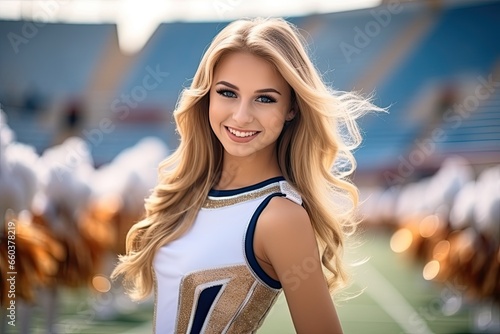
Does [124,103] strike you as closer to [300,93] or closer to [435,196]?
[435,196]

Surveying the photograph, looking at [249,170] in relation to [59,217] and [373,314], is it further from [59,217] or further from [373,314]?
[373,314]

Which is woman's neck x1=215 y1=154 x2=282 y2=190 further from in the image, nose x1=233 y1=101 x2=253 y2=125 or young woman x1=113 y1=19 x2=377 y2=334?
nose x1=233 y1=101 x2=253 y2=125

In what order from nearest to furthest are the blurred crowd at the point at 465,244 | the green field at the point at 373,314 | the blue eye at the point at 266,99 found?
the blue eye at the point at 266,99
the blurred crowd at the point at 465,244
the green field at the point at 373,314

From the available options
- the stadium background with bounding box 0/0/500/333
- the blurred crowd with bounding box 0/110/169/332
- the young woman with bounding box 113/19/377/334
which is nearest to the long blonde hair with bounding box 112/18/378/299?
the young woman with bounding box 113/19/377/334

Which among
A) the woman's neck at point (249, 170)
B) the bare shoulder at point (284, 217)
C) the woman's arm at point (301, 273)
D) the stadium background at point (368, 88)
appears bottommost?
the woman's arm at point (301, 273)

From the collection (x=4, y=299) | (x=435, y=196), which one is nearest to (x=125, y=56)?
(x=435, y=196)

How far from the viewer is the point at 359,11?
467 inches

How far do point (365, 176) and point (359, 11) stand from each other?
2866 millimetres

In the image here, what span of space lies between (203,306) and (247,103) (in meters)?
0.44

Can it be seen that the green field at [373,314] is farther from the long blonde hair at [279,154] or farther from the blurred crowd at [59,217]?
the long blonde hair at [279,154]

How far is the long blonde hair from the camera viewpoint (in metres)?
1.56

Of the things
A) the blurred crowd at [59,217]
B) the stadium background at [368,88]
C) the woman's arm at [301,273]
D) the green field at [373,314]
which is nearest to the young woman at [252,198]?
the woman's arm at [301,273]

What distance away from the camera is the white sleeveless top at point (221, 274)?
59.7 inches

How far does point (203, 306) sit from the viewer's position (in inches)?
60.9
